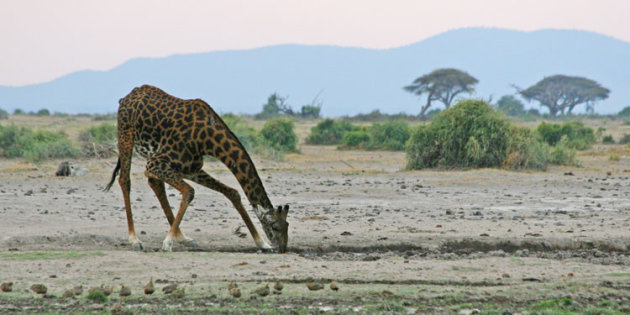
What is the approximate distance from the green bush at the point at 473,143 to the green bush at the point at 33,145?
10.5 meters

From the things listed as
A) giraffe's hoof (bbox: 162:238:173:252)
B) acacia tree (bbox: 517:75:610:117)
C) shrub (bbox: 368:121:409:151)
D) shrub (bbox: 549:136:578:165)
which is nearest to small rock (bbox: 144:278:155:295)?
giraffe's hoof (bbox: 162:238:173:252)

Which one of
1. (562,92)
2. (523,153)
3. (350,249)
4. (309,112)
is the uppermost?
A: (562,92)

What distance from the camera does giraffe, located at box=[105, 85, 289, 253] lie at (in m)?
9.06

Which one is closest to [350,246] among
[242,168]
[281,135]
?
[242,168]

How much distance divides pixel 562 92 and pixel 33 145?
58704 millimetres

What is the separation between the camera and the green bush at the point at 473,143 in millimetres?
20812

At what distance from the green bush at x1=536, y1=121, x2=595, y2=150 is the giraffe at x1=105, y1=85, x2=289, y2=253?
23.1 meters

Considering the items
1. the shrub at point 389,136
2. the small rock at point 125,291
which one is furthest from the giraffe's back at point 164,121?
the shrub at point 389,136

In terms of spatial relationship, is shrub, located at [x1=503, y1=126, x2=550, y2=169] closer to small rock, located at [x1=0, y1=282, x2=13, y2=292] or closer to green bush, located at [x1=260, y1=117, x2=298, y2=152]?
green bush, located at [x1=260, y1=117, x2=298, y2=152]

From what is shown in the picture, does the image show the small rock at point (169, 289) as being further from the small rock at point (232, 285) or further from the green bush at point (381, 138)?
the green bush at point (381, 138)

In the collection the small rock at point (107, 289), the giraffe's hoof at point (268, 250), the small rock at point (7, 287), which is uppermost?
the small rock at point (107, 289)

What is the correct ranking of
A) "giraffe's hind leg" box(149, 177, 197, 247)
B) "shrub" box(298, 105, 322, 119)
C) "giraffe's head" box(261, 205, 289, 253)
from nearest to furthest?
"giraffe's head" box(261, 205, 289, 253) → "giraffe's hind leg" box(149, 177, 197, 247) → "shrub" box(298, 105, 322, 119)

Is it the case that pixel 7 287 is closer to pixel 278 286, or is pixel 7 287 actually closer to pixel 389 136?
pixel 278 286

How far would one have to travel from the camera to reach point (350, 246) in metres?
9.59
